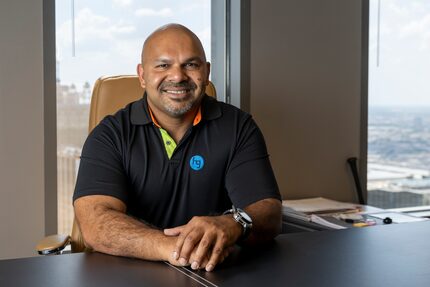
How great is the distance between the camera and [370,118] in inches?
137

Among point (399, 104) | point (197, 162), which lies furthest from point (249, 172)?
point (399, 104)

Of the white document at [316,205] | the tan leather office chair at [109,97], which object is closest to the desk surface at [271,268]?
the tan leather office chair at [109,97]

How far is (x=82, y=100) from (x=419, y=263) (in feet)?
6.12

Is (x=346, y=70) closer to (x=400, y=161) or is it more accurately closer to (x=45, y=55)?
(x=400, y=161)

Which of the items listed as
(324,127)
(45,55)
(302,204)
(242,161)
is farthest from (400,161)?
(45,55)

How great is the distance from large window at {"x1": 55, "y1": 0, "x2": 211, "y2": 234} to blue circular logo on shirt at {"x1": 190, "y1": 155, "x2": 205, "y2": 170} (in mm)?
982

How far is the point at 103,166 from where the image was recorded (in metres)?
1.83

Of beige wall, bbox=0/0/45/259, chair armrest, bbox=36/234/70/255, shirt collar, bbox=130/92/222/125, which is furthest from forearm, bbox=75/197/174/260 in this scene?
beige wall, bbox=0/0/45/259

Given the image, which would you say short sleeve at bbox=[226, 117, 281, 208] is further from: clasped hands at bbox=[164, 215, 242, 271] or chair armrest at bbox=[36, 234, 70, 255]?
chair armrest at bbox=[36, 234, 70, 255]

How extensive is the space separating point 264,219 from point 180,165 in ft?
1.18

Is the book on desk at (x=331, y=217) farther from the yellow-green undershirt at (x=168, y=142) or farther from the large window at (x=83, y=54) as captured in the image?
the large window at (x=83, y=54)

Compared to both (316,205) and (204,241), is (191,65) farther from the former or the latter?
(316,205)

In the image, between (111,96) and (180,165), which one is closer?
(180,165)

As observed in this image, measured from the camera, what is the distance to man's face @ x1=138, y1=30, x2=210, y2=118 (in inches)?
77.5
